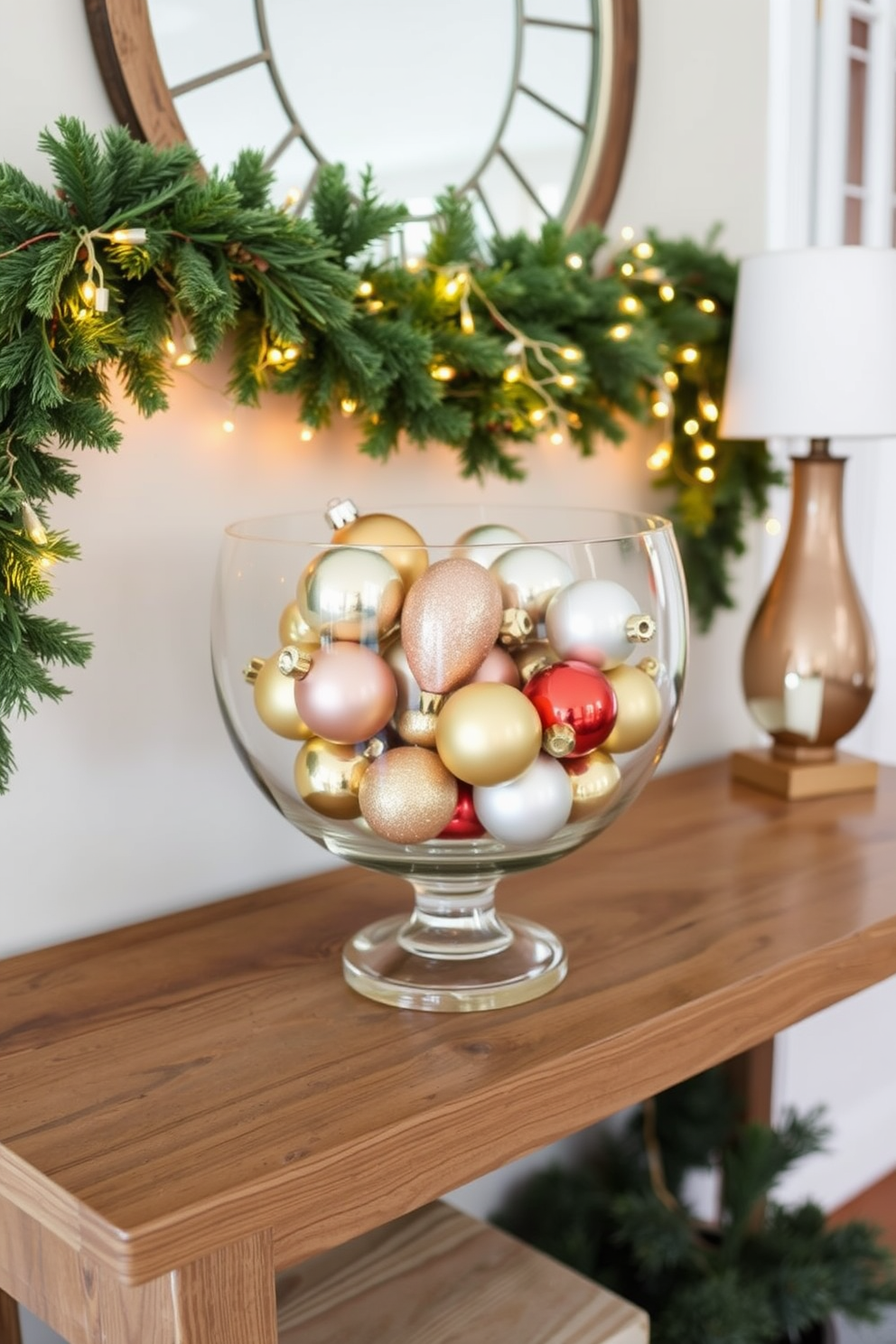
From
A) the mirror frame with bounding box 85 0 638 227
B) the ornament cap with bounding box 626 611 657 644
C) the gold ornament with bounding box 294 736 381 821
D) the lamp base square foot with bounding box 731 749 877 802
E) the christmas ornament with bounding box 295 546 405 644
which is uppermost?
the mirror frame with bounding box 85 0 638 227

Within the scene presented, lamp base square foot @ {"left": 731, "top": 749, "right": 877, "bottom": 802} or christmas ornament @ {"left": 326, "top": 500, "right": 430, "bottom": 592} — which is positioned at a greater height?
christmas ornament @ {"left": 326, "top": 500, "right": 430, "bottom": 592}

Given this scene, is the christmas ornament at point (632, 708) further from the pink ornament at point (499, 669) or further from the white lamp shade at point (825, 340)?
the white lamp shade at point (825, 340)

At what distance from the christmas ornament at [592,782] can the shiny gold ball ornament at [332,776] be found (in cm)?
14

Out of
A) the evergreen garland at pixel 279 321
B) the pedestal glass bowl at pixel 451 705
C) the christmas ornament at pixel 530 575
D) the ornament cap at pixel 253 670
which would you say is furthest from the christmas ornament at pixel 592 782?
the evergreen garland at pixel 279 321

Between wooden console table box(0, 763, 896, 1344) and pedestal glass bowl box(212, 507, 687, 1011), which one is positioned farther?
pedestal glass bowl box(212, 507, 687, 1011)

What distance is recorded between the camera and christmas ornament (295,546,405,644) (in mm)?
811

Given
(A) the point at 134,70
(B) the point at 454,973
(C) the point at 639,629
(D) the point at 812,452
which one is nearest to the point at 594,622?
(C) the point at 639,629

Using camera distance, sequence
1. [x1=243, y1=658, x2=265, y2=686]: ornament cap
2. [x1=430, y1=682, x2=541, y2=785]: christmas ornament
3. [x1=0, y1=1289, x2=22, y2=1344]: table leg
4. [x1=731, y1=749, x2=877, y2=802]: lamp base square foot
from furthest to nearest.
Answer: [x1=731, y1=749, x2=877, y2=802]: lamp base square foot < [x1=0, y1=1289, x2=22, y2=1344]: table leg < [x1=243, y1=658, x2=265, y2=686]: ornament cap < [x1=430, y1=682, x2=541, y2=785]: christmas ornament

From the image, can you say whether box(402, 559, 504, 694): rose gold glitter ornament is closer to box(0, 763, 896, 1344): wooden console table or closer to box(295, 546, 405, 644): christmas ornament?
box(295, 546, 405, 644): christmas ornament

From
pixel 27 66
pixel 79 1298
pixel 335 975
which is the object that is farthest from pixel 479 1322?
pixel 27 66

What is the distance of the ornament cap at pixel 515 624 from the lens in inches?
33.2

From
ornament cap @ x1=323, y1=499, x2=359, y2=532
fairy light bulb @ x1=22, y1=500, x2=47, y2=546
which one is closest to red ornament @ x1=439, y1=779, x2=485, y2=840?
ornament cap @ x1=323, y1=499, x2=359, y2=532

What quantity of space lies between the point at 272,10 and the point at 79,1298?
95cm

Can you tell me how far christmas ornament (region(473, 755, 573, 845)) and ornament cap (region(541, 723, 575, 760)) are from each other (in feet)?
0.05
